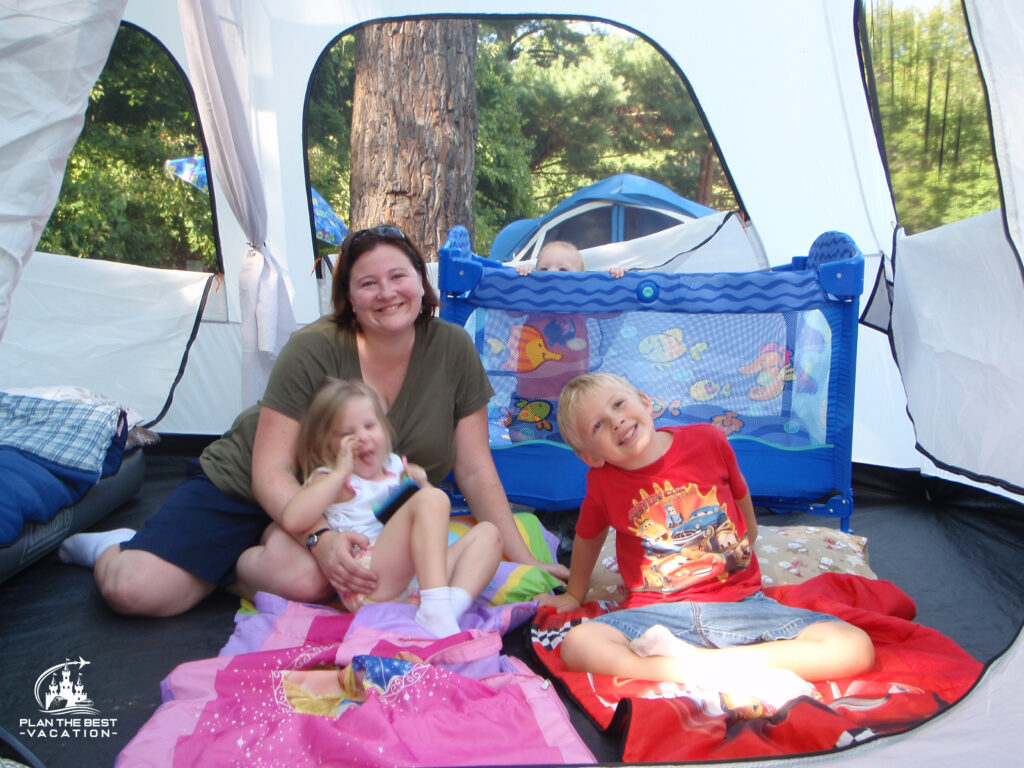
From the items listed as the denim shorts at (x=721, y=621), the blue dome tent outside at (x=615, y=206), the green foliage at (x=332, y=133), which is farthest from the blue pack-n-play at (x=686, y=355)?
the green foliage at (x=332, y=133)

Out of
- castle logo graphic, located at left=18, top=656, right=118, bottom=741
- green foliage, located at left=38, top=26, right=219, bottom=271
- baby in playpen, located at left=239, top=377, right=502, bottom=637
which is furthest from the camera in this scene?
green foliage, located at left=38, top=26, right=219, bottom=271

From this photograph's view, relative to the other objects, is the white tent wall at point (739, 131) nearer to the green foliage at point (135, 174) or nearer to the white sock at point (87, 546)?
the white sock at point (87, 546)

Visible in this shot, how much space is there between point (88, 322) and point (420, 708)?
8.64 ft

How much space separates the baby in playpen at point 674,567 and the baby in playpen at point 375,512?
227 mm

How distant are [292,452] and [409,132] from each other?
2.29 m

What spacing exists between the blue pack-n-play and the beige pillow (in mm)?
223

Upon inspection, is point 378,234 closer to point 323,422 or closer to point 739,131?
point 323,422

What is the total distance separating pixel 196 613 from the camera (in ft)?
6.15

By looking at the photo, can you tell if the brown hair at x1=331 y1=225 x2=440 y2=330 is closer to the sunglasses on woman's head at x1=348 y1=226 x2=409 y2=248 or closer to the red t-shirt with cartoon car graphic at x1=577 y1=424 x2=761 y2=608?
the sunglasses on woman's head at x1=348 y1=226 x2=409 y2=248

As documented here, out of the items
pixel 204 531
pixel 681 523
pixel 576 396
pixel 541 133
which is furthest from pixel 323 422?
pixel 541 133

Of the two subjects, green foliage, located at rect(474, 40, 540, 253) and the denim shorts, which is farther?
green foliage, located at rect(474, 40, 540, 253)

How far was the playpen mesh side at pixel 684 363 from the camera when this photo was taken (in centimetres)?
239

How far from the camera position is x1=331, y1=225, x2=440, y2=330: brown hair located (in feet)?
6.45

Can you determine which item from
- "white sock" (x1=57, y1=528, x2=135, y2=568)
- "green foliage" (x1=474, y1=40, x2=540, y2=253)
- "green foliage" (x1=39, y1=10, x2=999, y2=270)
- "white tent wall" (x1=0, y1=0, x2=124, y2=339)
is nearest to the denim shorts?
"green foliage" (x1=39, y1=10, x2=999, y2=270)
